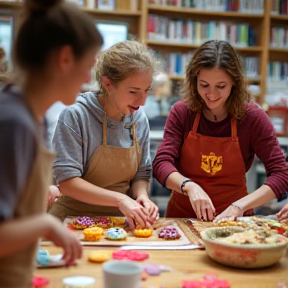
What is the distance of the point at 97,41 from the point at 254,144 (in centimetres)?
122

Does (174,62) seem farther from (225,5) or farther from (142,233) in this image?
(142,233)

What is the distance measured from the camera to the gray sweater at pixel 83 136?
5.47ft

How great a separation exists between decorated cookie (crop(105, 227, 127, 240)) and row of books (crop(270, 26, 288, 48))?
12.4 ft

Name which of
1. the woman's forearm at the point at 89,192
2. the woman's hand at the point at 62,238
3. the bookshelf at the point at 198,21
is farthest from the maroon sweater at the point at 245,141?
the bookshelf at the point at 198,21

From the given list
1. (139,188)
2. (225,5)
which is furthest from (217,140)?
(225,5)

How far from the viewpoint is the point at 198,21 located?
4.65 metres

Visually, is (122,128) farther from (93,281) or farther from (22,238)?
(22,238)

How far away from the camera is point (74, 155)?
1684 mm

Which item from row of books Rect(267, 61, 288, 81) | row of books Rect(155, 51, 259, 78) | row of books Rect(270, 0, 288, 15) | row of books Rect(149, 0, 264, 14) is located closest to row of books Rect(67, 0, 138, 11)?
row of books Rect(149, 0, 264, 14)

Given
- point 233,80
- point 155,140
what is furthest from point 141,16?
point 233,80

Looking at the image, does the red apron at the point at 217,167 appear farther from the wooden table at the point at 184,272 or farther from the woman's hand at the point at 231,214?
the wooden table at the point at 184,272

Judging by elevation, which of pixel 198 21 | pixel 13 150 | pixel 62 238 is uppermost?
pixel 198 21

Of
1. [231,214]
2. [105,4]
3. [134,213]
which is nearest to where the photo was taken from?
[134,213]

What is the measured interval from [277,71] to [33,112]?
4.33 metres
